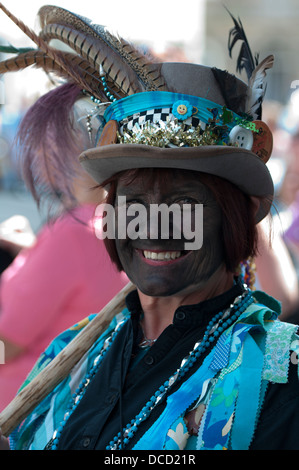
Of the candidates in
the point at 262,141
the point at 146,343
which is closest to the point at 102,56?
the point at 262,141

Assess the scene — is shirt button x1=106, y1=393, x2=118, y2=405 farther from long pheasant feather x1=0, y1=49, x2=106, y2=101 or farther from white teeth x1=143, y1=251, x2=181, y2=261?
long pheasant feather x1=0, y1=49, x2=106, y2=101

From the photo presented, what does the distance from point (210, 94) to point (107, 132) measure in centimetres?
36

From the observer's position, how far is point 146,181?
5.67ft

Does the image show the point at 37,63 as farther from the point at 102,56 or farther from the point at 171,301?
the point at 171,301

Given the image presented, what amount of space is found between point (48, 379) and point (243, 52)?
132 centimetres

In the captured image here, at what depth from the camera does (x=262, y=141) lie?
1.84m

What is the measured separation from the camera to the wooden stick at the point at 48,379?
196cm

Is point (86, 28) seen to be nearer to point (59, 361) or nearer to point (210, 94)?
point (210, 94)

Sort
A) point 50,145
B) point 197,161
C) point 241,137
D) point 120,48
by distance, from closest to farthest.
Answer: point 197,161, point 241,137, point 120,48, point 50,145

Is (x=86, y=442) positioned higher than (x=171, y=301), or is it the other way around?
(x=171, y=301)

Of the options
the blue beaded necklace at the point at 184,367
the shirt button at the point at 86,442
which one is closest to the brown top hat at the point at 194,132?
the blue beaded necklace at the point at 184,367

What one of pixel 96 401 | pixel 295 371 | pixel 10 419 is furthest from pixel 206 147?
pixel 10 419

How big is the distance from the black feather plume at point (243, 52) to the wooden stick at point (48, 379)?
3.43 ft

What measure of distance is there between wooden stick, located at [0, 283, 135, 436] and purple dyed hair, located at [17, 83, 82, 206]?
626 mm
